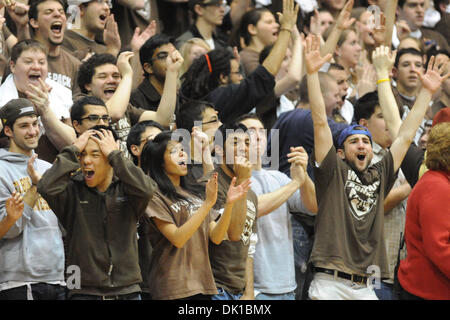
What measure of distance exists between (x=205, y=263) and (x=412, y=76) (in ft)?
12.3

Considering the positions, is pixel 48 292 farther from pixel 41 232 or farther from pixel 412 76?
pixel 412 76

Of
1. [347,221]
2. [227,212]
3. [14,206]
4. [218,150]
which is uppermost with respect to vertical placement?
[218,150]

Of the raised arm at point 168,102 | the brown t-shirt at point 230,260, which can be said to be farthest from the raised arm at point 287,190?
the raised arm at point 168,102

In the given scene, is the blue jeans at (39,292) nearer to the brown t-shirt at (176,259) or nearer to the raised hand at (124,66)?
the brown t-shirt at (176,259)

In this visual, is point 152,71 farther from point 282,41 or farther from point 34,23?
point 282,41

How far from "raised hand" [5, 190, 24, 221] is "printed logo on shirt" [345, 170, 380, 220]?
219cm

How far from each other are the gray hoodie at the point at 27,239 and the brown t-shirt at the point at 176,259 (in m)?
0.56

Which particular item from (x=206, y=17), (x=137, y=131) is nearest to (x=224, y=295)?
(x=137, y=131)

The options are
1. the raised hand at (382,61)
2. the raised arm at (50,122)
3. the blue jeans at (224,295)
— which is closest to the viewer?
the blue jeans at (224,295)

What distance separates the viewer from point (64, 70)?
653 cm

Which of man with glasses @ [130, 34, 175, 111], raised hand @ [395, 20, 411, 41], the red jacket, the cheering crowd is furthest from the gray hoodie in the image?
Result: raised hand @ [395, 20, 411, 41]

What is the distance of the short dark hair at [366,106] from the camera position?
7.00 metres

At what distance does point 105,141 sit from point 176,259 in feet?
2.71
